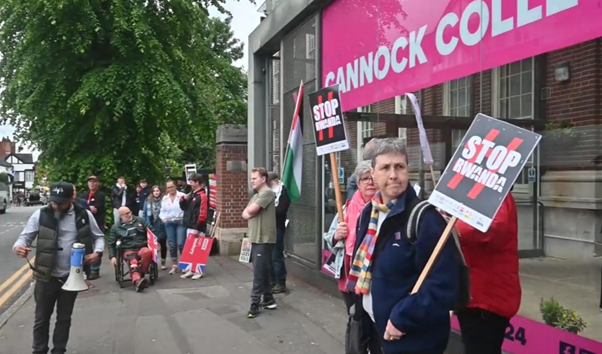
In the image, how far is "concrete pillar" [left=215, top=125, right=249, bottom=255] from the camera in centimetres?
1199

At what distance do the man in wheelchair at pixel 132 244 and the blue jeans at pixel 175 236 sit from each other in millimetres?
1205

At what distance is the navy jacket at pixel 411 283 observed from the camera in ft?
8.00

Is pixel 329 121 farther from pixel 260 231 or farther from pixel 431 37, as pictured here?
pixel 260 231

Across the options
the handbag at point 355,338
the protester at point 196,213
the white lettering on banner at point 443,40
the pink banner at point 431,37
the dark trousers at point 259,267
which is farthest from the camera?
the protester at point 196,213

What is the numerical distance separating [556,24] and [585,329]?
7.64ft

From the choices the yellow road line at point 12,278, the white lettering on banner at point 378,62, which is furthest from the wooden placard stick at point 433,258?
the yellow road line at point 12,278

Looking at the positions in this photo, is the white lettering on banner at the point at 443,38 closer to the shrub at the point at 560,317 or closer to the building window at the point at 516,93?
the building window at the point at 516,93

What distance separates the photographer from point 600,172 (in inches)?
164

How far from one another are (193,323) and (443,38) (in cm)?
438

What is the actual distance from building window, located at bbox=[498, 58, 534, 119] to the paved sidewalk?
290cm

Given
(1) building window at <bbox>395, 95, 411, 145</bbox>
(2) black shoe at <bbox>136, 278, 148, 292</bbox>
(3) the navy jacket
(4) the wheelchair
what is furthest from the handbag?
(4) the wheelchair

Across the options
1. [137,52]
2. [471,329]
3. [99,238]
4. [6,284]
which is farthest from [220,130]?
[471,329]

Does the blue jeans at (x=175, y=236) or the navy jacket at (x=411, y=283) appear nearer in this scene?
the navy jacket at (x=411, y=283)

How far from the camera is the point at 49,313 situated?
502cm
